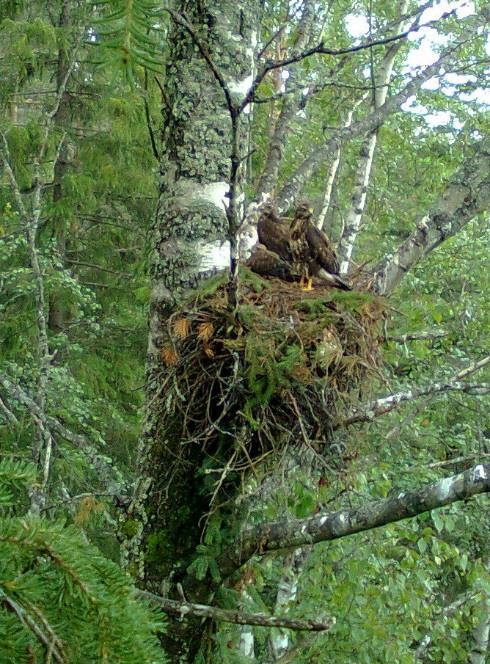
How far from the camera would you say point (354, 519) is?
110 inches

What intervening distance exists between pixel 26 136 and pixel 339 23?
13.9 ft

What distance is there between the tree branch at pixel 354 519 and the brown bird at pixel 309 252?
1.29 metres

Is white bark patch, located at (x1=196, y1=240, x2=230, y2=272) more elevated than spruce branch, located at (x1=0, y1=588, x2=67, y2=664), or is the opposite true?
white bark patch, located at (x1=196, y1=240, x2=230, y2=272)

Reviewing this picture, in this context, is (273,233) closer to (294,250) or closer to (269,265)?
(294,250)

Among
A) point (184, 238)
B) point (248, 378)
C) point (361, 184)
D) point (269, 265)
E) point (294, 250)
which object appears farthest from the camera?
point (361, 184)

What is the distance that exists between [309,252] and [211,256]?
0.95 m

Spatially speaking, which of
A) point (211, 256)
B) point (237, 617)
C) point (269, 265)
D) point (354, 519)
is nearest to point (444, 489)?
point (354, 519)

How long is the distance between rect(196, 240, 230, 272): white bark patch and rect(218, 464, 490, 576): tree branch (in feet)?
3.27

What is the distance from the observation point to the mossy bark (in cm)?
311

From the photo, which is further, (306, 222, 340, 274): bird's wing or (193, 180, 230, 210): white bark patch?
(306, 222, 340, 274): bird's wing

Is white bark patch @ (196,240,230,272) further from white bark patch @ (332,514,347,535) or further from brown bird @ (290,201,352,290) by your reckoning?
white bark patch @ (332,514,347,535)

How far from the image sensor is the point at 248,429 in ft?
10.0

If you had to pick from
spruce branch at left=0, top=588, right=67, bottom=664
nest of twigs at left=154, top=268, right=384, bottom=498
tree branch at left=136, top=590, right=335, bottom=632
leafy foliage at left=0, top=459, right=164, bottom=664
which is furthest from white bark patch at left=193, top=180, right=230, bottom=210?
spruce branch at left=0, top=588, right=67, bottom=664

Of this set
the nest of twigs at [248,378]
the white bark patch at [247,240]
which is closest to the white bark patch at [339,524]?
the nest of twigs at [248,378]
